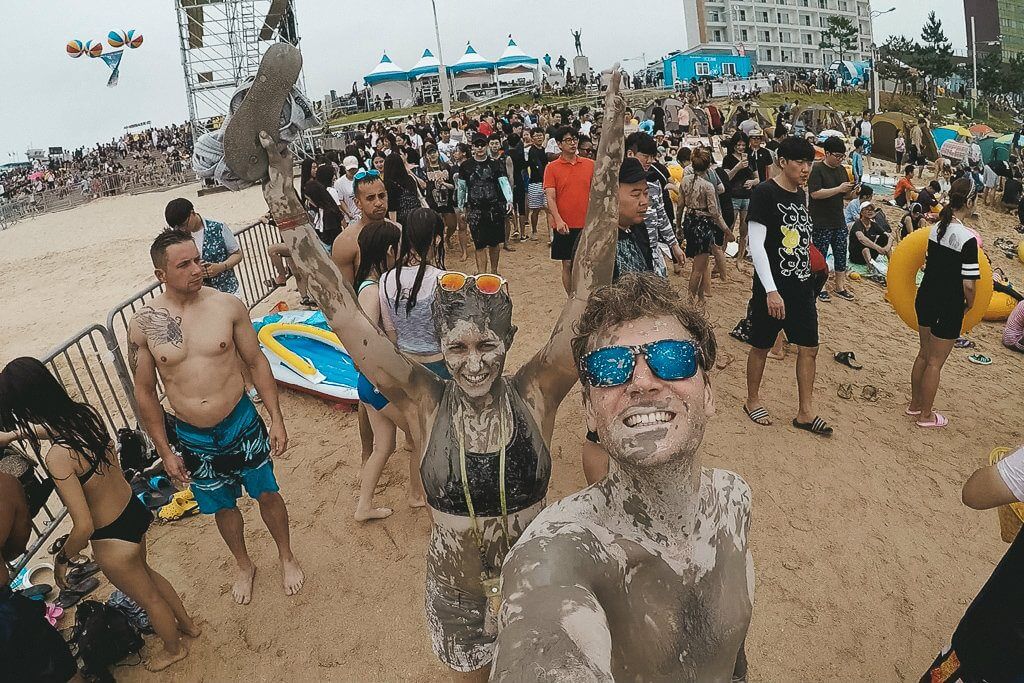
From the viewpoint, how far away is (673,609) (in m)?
1.26

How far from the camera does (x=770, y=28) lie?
7969 cm

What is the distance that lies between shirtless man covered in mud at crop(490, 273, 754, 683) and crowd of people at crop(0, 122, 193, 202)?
30.2m

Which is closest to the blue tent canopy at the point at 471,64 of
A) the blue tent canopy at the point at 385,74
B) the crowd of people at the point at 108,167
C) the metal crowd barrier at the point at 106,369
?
the blue tent canopy at the point at 385,74

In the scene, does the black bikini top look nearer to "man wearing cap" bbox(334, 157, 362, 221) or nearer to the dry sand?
the dry sand

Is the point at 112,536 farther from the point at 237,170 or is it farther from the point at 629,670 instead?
the point at 629,670

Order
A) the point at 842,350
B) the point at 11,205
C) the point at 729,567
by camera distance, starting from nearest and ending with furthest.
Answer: the point at 729,567, the point at 842,350, the point at 11,205

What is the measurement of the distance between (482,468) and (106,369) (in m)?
6.35

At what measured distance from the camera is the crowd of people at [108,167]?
87.0 ft

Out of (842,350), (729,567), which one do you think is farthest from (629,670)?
(842,350)

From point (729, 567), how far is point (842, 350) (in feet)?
20.6

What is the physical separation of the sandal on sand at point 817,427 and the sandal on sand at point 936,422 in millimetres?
975

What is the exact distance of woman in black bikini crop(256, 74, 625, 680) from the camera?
1925mm

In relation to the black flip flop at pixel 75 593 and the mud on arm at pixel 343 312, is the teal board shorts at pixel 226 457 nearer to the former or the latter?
the black flip flop at pixel 75 593

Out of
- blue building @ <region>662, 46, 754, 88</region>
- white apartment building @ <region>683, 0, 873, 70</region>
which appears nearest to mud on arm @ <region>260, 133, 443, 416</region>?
blue building @ <region>662, 46, 754, 88</region>
